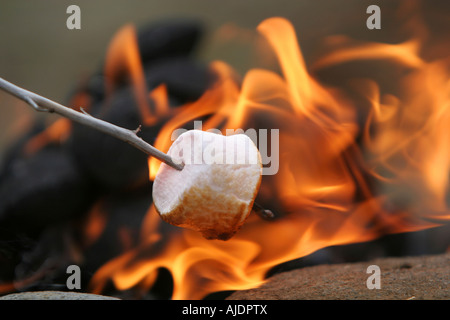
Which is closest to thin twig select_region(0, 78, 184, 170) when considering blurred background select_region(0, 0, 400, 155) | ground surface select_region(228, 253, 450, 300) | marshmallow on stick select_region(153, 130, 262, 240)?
marshmallow on stick select_region(153, 130, 262, 240)

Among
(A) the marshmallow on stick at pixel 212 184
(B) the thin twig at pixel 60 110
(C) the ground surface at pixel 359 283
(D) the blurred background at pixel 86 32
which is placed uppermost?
(D) the blurred background at pixel 86 32

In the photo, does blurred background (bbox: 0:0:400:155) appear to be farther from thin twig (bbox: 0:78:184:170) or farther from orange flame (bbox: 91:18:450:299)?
thin twig (bbox: 0:78:184:170)

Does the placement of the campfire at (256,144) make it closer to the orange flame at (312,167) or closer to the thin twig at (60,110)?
the orange flame at (312,167)

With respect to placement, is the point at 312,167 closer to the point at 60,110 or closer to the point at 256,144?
the point at 256,144

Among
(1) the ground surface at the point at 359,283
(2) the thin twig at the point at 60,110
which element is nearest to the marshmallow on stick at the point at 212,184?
(2) the thin twig at the point at 60,110

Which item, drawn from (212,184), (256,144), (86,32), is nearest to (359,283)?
(212,184)

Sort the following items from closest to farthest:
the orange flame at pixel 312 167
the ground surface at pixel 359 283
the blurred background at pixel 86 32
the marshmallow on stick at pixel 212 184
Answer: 1. the marshmallow on stick at pixel 212 184
2. the ground surface at pixel 359 283
3. the orange flame at pixel 312 167
4. the blurred background at pixel 86 32

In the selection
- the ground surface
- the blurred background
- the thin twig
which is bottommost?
the ground surface
